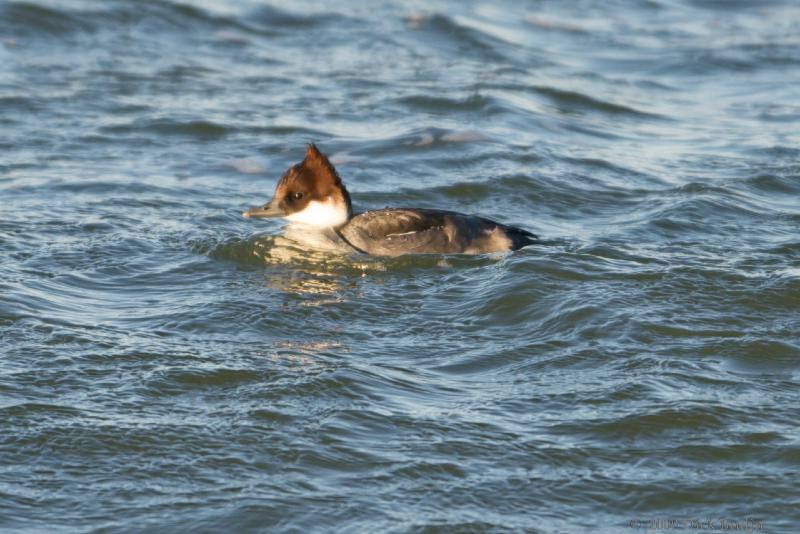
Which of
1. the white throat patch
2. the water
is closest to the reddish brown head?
the white throat patch

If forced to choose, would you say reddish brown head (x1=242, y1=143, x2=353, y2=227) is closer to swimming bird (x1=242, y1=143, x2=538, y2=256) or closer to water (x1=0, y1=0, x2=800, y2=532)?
swimming bird (x1=242, y1=143, x2=538, y2=256)

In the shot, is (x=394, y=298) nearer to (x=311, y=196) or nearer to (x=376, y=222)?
(x=376, y=222)

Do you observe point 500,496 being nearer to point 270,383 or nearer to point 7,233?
point 270,383

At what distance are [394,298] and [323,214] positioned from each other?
56.0 inches

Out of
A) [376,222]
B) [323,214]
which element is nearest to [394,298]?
[376,222]

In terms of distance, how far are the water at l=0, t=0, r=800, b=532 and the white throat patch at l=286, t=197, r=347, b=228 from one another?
299 mm

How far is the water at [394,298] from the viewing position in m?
6.16

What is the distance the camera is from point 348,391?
720cm

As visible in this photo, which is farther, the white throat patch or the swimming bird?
the white throat patch

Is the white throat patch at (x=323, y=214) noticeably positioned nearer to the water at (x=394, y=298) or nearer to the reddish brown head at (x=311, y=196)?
the reddish brown head at (x=311, y=196)

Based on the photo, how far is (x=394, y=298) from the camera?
890 cm

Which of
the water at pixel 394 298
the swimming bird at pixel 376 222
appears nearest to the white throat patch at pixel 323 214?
the swimming bird at pixel 376 222

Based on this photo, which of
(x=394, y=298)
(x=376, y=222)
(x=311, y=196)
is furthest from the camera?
(x=311, y=196)

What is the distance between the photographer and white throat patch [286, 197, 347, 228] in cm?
1005
